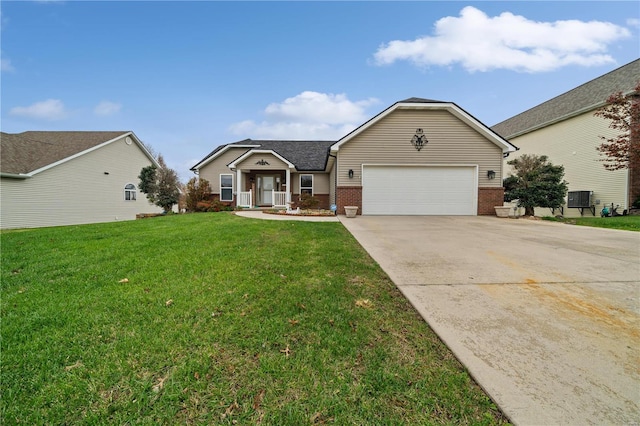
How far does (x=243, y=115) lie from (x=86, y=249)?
19.9m

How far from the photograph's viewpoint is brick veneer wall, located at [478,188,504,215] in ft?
42.2

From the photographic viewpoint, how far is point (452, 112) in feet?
41.9

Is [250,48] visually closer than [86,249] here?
No

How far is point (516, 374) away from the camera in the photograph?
6.25 ft

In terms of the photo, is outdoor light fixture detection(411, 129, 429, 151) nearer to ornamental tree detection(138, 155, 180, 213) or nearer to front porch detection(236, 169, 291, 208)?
front porch detection(236, 169, 291, 208)

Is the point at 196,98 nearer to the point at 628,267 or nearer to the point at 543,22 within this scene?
the point at 543,22

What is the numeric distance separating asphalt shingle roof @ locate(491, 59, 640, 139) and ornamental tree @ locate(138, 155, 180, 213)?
25.9m

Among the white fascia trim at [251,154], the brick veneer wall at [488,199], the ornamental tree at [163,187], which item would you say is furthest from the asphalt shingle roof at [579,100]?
the ornamental tree at [163,187]

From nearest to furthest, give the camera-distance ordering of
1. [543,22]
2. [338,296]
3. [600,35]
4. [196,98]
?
[338,296], [543,22], [600,35], [196,98]

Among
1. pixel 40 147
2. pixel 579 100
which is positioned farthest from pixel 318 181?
pixel 579 100

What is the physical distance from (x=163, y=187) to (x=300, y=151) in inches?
381

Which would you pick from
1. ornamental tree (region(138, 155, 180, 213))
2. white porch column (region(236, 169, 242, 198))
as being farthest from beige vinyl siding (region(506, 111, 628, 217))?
ornamental tree (region(138, 155, 180, 213))

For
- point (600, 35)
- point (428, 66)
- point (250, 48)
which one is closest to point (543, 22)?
point (600, 35)

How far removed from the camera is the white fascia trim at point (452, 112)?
1250 centimetres
